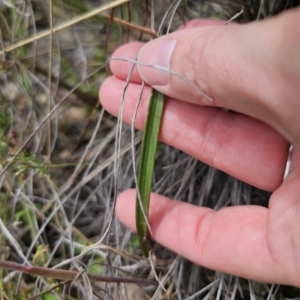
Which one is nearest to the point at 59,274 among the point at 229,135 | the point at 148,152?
the point at 148,152

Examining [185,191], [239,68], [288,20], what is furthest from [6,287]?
[288,20]

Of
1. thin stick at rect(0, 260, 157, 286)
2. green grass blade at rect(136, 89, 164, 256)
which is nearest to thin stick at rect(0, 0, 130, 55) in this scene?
green grass blade at rect(136, 89, 164, 256)

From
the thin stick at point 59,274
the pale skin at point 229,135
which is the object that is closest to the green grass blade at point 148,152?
the pale skin at point 229,135

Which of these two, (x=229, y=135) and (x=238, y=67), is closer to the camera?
(x=238, y=67)

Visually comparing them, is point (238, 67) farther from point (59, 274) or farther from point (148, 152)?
point (59, 274)

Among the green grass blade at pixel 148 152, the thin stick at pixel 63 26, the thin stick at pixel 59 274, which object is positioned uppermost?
the thin stick at pixel 63 26

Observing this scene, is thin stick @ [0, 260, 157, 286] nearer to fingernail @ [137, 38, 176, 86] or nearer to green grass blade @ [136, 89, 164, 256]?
green grass blade @ [136, 89, 164, 256]

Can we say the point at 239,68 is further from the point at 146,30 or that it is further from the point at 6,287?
the point at 6,287

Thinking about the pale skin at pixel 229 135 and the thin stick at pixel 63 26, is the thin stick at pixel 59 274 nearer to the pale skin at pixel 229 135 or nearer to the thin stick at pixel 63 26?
the pale skin at pixel 229 135
